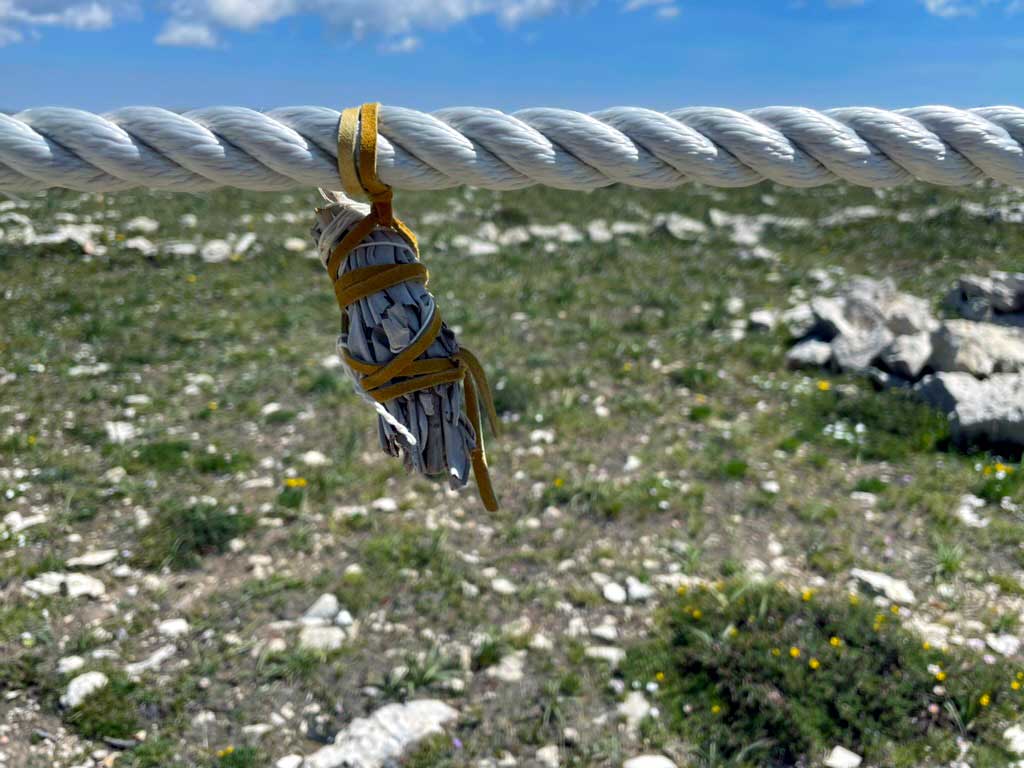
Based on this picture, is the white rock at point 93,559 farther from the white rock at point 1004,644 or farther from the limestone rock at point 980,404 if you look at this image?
the limestone rock at point 980,404

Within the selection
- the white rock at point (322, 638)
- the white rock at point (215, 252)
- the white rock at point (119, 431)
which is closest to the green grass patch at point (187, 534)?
the white rock at point (322, 638)

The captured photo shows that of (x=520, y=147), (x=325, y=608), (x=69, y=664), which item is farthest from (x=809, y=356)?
(x=520, y=147)

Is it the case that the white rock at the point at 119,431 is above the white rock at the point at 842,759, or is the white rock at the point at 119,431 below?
above

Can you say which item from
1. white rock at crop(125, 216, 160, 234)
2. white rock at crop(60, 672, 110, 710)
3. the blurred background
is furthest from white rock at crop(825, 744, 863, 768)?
white rock at crop(125, 216, 160, 234)

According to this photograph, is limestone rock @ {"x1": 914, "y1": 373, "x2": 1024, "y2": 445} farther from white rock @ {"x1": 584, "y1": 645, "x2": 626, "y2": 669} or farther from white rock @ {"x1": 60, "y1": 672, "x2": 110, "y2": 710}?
white rock @ {"x1": 60, "y1": 672, "x2": 110, "y2": 710}

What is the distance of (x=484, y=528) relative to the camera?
16.5ft

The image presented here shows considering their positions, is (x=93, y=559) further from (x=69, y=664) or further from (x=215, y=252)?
(x=215, y=252)

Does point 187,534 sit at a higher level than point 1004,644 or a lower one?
higher

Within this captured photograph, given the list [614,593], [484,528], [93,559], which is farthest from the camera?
[484,528]

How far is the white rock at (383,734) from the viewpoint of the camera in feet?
10.9

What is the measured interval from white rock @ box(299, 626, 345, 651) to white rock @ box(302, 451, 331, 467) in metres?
1.65

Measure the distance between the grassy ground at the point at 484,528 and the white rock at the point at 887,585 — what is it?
0.07 metres

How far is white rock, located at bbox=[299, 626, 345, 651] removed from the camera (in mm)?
3953

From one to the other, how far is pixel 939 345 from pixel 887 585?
3023 mm
